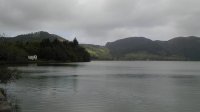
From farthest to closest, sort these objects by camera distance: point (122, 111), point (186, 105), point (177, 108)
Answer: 1. point (186, 105)
2. point (177, 108)
3. point (122, 111)

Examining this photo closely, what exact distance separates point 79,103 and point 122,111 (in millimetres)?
6178

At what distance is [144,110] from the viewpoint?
31406 millimetres

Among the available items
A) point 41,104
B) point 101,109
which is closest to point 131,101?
point 101,109

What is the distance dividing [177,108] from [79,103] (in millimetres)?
9744

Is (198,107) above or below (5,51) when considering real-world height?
below

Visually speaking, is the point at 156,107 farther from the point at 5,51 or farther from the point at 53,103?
the point at 5,51

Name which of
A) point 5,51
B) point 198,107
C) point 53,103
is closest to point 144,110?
point 198,107

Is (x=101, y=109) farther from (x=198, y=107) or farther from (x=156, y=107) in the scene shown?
(x=198, y=107)

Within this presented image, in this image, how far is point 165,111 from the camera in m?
31.2

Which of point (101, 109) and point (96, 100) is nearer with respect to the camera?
point (101, 109)

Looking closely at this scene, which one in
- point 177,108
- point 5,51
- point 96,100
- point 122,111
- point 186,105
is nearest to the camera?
point 122,111

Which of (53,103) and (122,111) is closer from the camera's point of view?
(122,111)

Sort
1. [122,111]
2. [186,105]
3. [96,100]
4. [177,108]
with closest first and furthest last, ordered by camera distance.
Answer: [122,111] → [177,108] → [186,105] → [96,100]

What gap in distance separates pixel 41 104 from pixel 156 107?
440 inches
